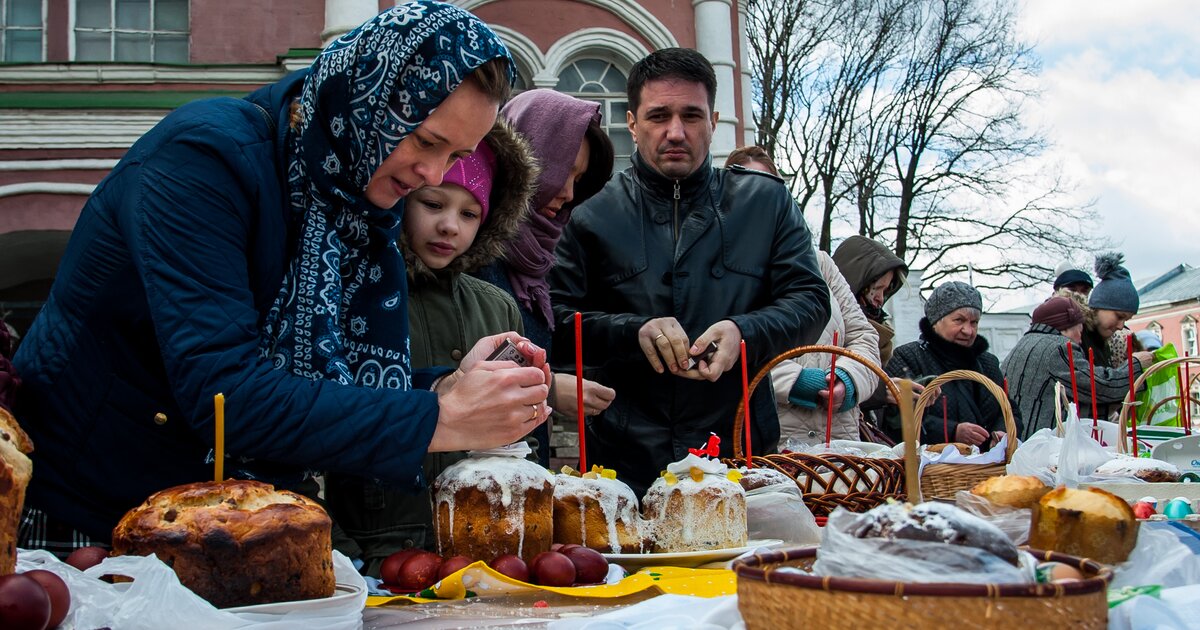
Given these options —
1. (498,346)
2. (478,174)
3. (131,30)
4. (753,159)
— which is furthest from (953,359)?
(131,30)

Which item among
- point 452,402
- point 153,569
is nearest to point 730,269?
point 452,402

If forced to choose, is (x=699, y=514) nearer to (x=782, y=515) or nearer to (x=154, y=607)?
(x=782, y=515)

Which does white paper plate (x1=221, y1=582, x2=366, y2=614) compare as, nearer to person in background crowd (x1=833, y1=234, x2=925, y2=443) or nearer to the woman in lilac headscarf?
the woman in lilac headscarf

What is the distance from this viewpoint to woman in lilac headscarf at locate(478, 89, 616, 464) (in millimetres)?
3119

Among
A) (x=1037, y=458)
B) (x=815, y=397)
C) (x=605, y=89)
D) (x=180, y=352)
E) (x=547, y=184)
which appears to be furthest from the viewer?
(x=605, y=89)

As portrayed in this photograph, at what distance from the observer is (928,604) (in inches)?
36.4

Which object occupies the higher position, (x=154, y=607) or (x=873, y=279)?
(x=873, y=279)

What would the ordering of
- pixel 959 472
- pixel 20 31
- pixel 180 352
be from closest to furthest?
pixel 180 352, pixel 959 472, pixel 20 31

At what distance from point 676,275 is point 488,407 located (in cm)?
153

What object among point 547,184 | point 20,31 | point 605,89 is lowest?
point 547,184

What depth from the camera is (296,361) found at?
1743 millimetres

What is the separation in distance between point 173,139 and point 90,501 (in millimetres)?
561

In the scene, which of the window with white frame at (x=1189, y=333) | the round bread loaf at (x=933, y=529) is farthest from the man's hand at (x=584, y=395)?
the window with white frame at (x=1189, y=333)

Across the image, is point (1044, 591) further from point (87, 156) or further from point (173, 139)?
point (87, 156)
